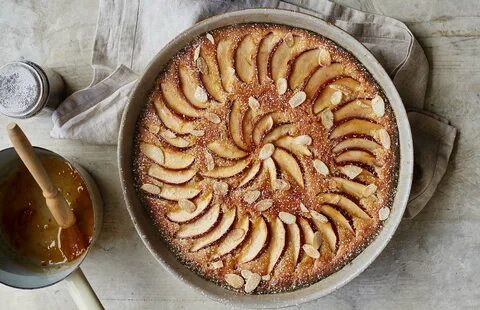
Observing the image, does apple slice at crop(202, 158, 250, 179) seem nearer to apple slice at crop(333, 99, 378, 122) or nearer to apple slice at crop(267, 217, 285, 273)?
apple slice at crop(267, 217, 285, 273)

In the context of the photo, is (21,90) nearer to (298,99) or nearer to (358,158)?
(298,99)

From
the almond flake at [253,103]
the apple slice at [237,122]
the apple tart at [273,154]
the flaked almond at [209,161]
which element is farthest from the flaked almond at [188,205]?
the almond flake at [253,103]

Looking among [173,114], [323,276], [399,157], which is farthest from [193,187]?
[399,157]

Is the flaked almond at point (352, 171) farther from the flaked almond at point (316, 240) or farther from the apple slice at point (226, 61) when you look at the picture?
the apple slice at point (226, 61)

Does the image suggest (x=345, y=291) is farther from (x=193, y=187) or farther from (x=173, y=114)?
(x=173, y=114)

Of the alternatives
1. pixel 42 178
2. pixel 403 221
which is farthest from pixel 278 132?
pixel 42 178
